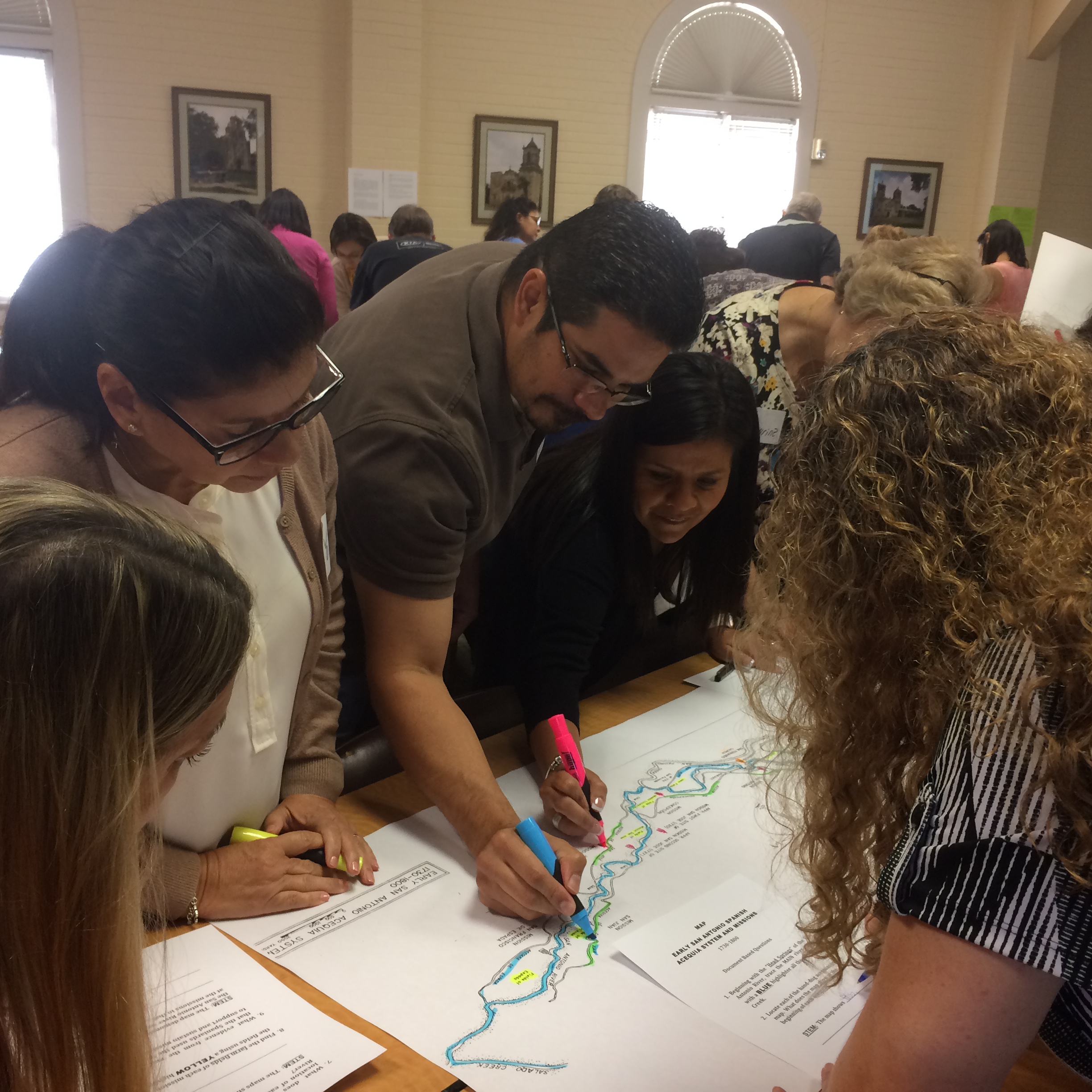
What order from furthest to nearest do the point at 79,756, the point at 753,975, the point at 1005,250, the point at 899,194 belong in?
the point at 899,194
the point at 1005,250
the point at 753,975
the point at 79,756

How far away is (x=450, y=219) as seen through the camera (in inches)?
249

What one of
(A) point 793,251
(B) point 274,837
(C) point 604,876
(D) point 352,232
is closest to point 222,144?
(D) point 352,232

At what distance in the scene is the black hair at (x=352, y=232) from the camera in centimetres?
533

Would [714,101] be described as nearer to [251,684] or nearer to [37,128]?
[37,128]

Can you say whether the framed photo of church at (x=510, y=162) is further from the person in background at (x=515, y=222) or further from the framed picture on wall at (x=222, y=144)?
the person in background at (x=515, y=222)

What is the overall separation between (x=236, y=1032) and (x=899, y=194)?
23.9 ft

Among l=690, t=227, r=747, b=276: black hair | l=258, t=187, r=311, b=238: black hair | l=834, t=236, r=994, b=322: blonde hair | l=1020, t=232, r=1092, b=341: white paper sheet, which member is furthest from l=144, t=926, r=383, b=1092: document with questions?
l=258, t=187, r=311, b=238: black hair

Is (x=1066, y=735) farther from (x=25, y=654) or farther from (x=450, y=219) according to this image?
(x=450, y=219)

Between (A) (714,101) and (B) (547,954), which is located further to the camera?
(A) (714,101)

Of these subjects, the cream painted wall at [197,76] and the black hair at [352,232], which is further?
the cream painted wall at [197,76]

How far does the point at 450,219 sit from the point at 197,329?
18.7 feet

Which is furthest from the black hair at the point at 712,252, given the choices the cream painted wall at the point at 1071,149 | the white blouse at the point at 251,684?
the cream painted wall at the point at 1071,149

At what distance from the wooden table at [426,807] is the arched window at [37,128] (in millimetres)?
5203

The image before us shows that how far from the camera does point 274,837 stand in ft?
3.63
